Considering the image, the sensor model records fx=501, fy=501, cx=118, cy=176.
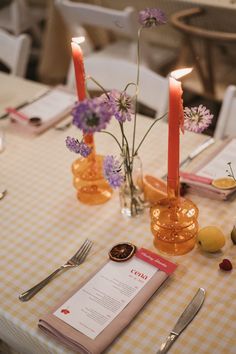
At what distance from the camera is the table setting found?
3.14 ft

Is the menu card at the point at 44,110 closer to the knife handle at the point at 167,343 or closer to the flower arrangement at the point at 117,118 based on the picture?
the flower arrangement at the point at 117,118

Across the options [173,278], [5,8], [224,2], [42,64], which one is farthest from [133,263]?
[5,8]

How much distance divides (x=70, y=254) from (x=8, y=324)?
215 millimetres

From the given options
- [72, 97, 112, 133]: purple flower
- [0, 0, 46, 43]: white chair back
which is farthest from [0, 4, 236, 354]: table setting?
[0, 0, 46, 43]: white chair back

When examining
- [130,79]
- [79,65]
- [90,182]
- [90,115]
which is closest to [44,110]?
[130,79]

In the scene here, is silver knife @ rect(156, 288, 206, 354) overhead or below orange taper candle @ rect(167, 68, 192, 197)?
below

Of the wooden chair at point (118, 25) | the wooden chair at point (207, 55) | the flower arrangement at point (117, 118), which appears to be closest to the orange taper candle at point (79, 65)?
the flower arrangement at point (117, 118)

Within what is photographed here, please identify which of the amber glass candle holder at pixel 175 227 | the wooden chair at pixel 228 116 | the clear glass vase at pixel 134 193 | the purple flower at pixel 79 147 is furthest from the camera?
the wooden chair at pixel 228 116

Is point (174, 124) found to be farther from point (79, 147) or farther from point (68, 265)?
point (68, 265)

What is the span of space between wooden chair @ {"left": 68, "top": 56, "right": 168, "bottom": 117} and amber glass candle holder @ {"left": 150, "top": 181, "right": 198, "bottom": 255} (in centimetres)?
67

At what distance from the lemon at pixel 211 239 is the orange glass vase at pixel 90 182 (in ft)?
1.00

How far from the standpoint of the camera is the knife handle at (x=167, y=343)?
36.2 inches

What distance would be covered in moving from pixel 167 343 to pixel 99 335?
5.0 inches

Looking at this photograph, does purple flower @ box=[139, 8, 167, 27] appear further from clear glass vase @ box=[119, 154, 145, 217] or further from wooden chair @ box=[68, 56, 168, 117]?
wooden chair @ box=[68, 56, 168, 117]
